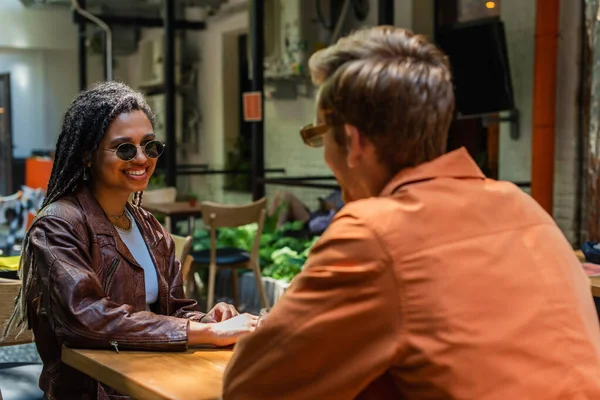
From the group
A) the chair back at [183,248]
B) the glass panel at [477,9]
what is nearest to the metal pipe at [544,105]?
the glass panel at [477,9]

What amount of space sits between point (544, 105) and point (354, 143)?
13.0ft

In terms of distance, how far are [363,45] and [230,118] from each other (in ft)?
30.9

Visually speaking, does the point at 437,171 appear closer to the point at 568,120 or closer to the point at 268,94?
the point at 568,120

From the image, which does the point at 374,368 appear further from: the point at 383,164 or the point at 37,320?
the point at 37,320

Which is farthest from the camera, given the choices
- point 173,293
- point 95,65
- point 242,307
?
point 95,65

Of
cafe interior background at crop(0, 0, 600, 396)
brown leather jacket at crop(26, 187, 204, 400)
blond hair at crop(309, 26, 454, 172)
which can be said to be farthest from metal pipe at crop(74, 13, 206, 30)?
blond hair at crop(309, 26, 454, 172)

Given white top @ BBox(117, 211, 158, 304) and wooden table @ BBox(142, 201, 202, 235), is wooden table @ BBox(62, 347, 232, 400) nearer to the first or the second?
white top @ BBox(117, 211, 158, 304)

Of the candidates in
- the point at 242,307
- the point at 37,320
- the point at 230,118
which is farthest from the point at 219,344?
the point at 230,118

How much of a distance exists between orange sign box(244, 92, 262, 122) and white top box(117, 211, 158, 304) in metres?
4.86

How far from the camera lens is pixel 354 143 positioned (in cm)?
122

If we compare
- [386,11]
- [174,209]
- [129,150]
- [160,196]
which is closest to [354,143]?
[129,150]

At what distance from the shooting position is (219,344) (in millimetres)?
1771

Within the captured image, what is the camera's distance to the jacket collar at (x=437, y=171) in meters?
1.21

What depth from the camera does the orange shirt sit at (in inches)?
43.4
